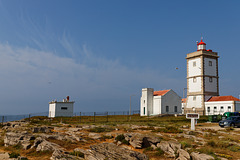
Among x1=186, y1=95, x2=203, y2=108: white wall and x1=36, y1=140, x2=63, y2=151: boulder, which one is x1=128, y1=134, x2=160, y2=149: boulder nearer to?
x1=36, y1=140, x2=63, y2=151: boulder

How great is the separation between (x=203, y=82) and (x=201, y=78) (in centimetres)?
115

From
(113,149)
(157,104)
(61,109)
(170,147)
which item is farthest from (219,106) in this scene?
(113,149)

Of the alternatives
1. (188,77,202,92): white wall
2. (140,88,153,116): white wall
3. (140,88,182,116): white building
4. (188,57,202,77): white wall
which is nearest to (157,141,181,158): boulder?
(140,88,182,116): white building

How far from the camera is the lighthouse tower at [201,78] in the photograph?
57.8 meters

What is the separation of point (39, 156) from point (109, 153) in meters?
4.78

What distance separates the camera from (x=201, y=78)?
57.8 metres

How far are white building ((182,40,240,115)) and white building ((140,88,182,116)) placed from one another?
4.19 meters

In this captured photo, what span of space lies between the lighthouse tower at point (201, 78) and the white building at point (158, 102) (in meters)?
4.19

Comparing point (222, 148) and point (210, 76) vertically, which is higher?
point (210, 76)

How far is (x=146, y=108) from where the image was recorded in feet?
204

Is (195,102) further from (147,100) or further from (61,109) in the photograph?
(61,109)

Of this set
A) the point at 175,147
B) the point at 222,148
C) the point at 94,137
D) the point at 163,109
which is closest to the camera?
the point at 175,147

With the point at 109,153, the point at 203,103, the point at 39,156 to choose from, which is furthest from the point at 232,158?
→ the point at 203,103

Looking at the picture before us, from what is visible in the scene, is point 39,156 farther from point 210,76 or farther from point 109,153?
point 210,76
